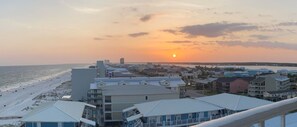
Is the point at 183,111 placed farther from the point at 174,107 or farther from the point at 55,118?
the point at 55,118

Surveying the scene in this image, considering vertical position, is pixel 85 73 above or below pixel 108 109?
above

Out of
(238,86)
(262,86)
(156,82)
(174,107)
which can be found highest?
(156,82)

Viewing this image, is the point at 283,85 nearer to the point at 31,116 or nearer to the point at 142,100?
the point at 142,100

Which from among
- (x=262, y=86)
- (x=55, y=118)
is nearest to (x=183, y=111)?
(x=55, y=118)

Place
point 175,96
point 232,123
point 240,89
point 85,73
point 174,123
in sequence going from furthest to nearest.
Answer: point 240,89 → point 85,73 → point 175,96 → point 174,123 → point 232,123

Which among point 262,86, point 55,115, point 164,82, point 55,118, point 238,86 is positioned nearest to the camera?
point 55,118

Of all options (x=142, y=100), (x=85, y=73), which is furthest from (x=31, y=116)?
(x=85, y=73)

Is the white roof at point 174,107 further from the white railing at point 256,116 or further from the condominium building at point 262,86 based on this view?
the condominium building at point 262,86
